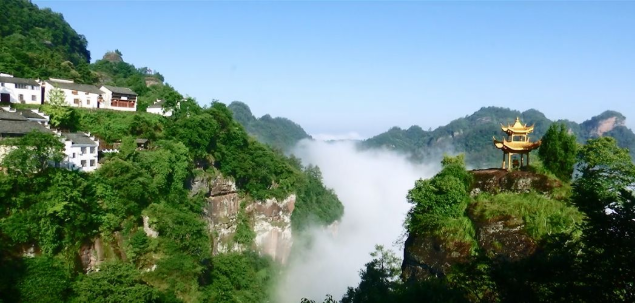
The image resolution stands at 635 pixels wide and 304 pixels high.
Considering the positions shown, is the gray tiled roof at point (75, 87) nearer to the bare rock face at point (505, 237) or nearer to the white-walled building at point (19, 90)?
the white-walled building at point (19, 90)

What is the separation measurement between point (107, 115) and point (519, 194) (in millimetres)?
30093

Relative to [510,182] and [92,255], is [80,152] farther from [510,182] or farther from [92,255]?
[510,182]

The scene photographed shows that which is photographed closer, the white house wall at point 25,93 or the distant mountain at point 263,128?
the white house wall at point 25,93

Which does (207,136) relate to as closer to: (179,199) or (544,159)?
(179,199)

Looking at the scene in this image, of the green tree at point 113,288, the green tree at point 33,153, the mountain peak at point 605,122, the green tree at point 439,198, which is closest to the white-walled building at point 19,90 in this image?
the green tree at point 33,153

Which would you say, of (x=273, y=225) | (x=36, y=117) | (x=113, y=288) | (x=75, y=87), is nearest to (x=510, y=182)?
(x=113, y=288)

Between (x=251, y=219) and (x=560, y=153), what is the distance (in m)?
29.9

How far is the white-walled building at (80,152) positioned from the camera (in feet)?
90.2

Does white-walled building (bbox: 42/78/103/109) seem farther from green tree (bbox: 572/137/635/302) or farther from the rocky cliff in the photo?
green tree (bbox: 572/137/635/302)

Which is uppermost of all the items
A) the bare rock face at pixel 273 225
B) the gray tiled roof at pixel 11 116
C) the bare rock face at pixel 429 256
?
the gray tiled roof at pixel 11 116

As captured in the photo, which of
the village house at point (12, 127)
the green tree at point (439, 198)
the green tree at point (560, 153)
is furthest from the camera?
the village house at point (12, 127)

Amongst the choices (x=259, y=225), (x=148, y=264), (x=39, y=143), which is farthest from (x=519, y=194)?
(x=259, y=225)

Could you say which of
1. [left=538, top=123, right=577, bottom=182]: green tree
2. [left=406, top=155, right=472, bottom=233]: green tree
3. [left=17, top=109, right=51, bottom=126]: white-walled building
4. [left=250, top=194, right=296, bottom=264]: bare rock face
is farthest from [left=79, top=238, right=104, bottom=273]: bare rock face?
[left=538, top=123, right=577, bottom=182]: green tree

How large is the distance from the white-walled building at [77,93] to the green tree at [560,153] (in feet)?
115
